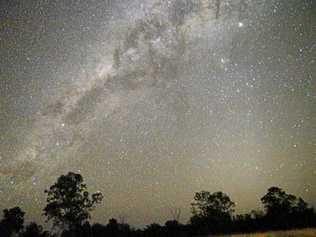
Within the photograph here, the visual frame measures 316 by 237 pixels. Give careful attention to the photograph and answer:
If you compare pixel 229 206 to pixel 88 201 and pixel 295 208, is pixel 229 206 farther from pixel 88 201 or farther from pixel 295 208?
pixel 88 201

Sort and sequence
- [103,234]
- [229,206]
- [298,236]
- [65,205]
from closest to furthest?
[298,236] < [65,205] < [103,234] < [229,206]

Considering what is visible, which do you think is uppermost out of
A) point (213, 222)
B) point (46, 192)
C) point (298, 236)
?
point (46, 192)

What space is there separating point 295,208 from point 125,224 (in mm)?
41928

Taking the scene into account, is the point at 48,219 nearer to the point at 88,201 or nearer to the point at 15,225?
the point at 88,201

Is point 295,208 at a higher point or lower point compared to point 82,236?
higher

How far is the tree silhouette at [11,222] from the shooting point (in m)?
73.3

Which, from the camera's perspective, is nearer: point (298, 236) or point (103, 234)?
point (298, 236)

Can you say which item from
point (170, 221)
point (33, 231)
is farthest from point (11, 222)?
point (170, 221)

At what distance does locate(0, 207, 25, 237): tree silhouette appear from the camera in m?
73.3

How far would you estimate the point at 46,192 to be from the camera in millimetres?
63375

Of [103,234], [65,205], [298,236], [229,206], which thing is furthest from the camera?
[229,206]

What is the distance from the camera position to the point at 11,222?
7381cm

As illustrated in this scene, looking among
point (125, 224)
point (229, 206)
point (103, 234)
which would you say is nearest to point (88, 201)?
point (103, 234)

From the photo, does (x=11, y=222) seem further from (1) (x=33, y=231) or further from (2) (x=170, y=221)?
(2) (x=170, y=221)
